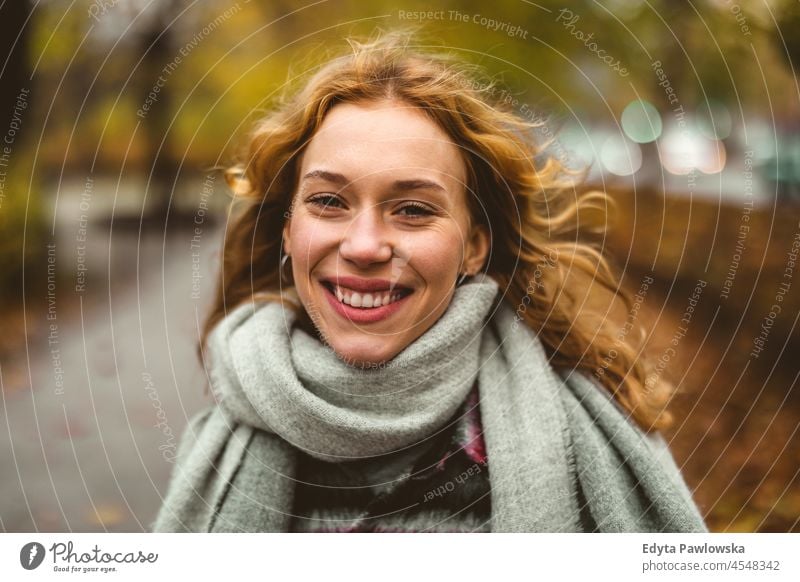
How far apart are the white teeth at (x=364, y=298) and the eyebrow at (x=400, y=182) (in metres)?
0.17

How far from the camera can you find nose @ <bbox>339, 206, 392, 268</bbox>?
3.43 feet

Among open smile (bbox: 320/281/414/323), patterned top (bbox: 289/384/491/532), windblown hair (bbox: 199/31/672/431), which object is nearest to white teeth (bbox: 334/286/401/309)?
open smile (bbox: 320/281/414/323)

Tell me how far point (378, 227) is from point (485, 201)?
0.21m

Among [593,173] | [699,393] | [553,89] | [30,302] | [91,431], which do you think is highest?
[553,89]

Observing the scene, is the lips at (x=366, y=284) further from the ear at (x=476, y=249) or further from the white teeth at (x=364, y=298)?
the ear at (x=476, y=249)

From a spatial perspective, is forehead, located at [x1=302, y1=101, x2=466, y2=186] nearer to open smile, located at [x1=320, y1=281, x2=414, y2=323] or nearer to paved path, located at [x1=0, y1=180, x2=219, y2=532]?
open smile, located at [x1=320, y1=281, x2=414, y2=323]

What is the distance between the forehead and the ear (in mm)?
115

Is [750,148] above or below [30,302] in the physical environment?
above

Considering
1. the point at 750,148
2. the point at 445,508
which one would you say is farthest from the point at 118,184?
the point at 750,148

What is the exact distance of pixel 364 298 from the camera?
1.09 m

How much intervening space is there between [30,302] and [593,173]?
126 cm

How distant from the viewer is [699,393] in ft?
6.66
